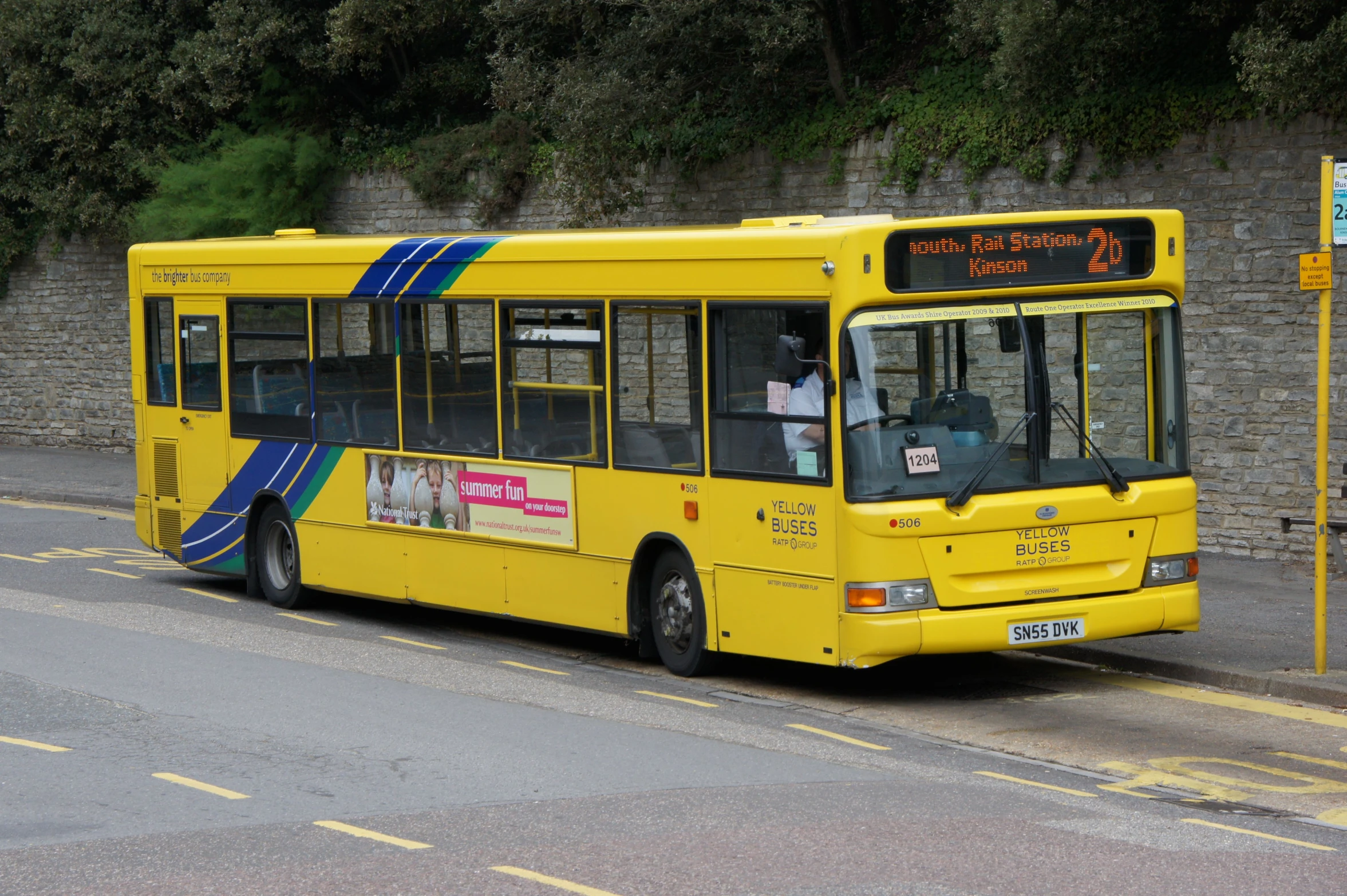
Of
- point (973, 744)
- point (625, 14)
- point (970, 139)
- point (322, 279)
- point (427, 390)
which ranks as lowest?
point (973, 744)

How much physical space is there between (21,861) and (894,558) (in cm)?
455

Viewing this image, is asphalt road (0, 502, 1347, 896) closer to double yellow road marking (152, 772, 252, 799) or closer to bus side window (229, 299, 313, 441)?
double yellow road marking (152, 772, 252, 799)

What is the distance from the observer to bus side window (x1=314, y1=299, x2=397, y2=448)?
41.7ft

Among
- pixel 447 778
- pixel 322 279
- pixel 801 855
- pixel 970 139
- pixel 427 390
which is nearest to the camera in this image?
pixel 801 855

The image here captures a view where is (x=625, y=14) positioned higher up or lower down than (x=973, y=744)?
higher up

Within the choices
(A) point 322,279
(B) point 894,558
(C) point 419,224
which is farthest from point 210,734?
(C) point 419,224

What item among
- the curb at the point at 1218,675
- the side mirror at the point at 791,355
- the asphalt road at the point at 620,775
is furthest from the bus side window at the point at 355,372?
the curb at the point at 1218,675

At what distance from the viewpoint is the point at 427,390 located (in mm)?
12328

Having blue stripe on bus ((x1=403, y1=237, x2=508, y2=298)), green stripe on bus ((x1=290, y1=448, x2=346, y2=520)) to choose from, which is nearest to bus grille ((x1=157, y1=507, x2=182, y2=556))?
green stripe on bus ((x1=290, y1=448, x2=346, y2=520))

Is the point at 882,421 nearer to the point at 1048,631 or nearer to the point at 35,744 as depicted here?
the point at 1048,631

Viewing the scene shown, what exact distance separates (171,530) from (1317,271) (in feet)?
31.8

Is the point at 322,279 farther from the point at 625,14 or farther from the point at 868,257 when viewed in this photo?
the point at 625,14

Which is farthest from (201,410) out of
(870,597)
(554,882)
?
(554,882)

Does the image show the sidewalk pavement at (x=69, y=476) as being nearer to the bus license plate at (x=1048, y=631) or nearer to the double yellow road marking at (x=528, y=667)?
the double yellow road marking at (x=528, y=667)
